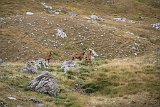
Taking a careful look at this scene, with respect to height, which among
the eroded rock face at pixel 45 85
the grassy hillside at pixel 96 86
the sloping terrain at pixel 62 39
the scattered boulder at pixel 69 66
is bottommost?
the sloping terrain at pixel 62 39

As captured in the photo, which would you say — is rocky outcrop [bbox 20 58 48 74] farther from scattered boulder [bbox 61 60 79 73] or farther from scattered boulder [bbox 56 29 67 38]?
scattered boulder [bbox 56 29 67 38]

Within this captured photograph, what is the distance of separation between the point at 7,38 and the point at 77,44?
10423 millimetres

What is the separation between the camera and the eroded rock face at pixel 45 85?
31.7 metres

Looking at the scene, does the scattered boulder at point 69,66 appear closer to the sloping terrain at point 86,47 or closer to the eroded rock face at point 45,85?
the sloping terrain at point 86,47

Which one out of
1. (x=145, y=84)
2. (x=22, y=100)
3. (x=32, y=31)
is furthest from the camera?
(x=32, y=31)

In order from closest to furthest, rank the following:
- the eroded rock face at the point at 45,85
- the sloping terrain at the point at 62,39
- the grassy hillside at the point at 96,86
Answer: the grassy hillside at the point at 96,86, the eroded rock face at the point at 45,85, the sloping terrain at the point at 62,39

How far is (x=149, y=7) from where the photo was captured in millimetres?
104688

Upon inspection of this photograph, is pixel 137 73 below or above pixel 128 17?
above

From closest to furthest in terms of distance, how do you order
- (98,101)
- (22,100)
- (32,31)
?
(22,100), (98,101), (32,31)

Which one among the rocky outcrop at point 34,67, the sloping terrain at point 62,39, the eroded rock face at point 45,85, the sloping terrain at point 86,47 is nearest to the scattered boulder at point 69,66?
the sloping terrain at point 86,47

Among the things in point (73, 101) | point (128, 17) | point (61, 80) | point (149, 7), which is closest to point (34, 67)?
point (61, 80)

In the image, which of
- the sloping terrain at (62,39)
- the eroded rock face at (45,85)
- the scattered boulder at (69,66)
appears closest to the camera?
the eroded rock face at (45,85)

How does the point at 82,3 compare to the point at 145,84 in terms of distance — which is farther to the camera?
the point at 82,3

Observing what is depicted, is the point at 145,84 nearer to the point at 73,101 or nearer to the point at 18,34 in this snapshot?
the point at 73,101
